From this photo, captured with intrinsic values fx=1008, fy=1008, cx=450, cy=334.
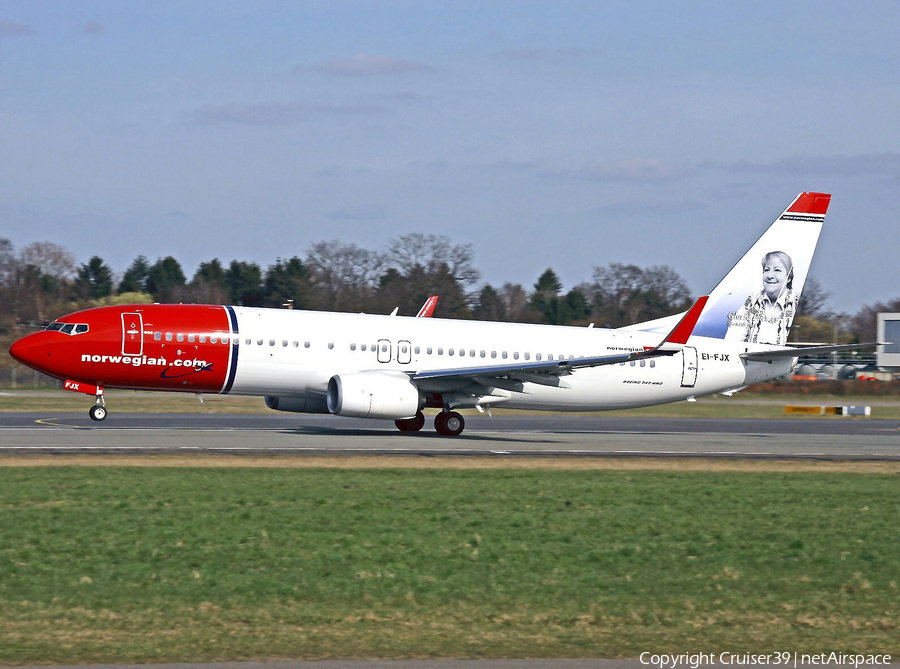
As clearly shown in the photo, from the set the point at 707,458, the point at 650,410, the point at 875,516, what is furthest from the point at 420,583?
the point at 650,410

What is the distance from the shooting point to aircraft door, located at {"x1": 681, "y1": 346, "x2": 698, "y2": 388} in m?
33.2

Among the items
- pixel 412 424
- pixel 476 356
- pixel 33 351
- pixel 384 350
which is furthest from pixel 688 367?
pixel 33 351

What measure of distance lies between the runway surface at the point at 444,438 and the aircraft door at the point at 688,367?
1.77 m

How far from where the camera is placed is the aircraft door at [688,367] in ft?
109

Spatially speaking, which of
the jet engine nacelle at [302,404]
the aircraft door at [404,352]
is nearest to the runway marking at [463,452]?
the aircraft door at [404,352]

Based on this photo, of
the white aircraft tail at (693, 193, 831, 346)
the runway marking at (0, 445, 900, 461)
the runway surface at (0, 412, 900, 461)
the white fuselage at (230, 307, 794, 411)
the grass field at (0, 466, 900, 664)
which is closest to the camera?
the grass field at (0, 466, 900, 664)

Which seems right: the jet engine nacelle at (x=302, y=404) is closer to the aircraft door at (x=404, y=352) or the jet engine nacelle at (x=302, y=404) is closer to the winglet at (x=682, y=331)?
the aircraft door at (x=404, y=352)

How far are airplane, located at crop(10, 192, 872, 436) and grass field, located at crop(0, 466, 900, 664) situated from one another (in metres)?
11.5

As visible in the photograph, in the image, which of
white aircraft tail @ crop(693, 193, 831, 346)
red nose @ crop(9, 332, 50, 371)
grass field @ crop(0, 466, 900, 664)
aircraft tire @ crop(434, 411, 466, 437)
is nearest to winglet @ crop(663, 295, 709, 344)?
white aircraft tail @ crop(693, 193, 831, 346)

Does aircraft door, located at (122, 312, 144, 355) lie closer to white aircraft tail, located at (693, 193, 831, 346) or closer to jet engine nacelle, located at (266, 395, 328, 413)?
jet engine nacelle, located at (266, 395, 328, 413)

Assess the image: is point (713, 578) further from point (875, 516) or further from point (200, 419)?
point (200, 419)

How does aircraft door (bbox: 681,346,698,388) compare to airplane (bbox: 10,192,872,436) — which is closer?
airplane (bbox: 10,192,872,436)

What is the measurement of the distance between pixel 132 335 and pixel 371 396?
22.7ft

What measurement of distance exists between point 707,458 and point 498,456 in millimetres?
5083
